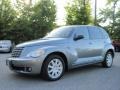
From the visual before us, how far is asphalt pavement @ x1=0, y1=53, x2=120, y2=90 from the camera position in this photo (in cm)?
652

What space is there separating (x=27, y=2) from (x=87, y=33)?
18216mm

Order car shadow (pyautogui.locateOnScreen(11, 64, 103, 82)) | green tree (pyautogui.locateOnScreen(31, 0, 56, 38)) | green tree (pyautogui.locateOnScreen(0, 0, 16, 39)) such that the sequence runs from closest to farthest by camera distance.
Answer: car shadow (pyautogui.locateOnScreen(11, 64, 103, 82)), green tree (pyautogui.locateOnScreen(0, 0, 16, 39)), green tree (pyautogui.locateOnScreen(31, 0, 56, 38))

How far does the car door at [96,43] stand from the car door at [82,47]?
217 mm

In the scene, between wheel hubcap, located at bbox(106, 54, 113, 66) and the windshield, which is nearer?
the windshield

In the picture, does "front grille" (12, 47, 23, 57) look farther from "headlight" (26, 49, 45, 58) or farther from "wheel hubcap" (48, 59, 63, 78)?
"wheel hubcap" (48, 59, 63, 78)

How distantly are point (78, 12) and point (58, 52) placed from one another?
20.8 meters

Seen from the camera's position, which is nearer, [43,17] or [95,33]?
[95,33]

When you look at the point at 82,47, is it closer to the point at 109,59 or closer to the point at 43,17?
the point at 109,59

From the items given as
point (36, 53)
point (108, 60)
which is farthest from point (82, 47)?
point (108, 60)

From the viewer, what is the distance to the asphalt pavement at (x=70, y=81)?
21.4 ft

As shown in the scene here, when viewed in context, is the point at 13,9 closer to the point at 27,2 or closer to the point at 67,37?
the point at 27,2

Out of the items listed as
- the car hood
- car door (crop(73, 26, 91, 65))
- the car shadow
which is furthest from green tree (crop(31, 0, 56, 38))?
the car hood

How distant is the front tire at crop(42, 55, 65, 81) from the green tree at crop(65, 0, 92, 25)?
2008cm

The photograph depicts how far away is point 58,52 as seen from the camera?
7.48 meters
